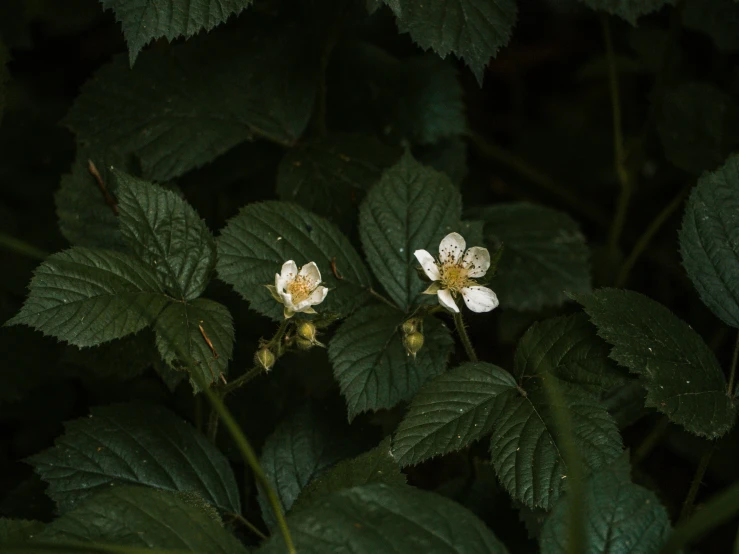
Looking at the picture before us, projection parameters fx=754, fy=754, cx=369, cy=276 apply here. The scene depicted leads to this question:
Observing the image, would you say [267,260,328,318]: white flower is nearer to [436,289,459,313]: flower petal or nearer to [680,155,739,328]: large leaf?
[436,289,459,313]: flower petal

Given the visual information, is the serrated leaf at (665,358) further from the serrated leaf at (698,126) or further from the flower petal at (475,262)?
the serrated leaf at (698,126)

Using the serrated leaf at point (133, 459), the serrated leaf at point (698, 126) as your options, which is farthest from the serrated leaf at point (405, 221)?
the serrated leaf at point (698, 126)

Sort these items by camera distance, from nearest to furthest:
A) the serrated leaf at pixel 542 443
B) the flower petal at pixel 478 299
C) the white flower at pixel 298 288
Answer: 1. the serrated leaf at pixel 542 443
2. the white flower at pixel 298 288
3. the flower petal at pixel 478 299

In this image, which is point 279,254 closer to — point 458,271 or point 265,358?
point 265,358

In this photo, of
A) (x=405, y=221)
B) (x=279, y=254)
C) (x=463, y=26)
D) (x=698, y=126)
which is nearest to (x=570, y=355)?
(x=405, y=221)

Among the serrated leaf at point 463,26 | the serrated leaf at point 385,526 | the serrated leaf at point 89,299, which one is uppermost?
the serrated leaf at point 463,26

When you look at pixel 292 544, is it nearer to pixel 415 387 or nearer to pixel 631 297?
pixel 415 387

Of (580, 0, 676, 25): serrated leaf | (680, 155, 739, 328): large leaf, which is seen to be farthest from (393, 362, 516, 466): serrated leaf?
(580, 0, 676, 25): serrated leaf
